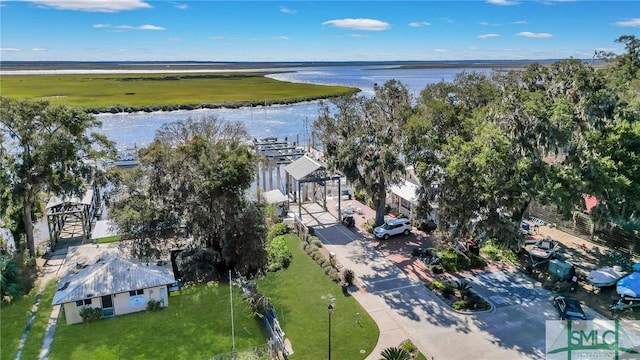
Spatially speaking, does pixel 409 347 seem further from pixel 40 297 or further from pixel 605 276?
pixel 40 297

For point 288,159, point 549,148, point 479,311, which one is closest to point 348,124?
point 288,159

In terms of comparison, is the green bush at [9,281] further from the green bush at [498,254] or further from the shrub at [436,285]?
the green bush at [498,254]

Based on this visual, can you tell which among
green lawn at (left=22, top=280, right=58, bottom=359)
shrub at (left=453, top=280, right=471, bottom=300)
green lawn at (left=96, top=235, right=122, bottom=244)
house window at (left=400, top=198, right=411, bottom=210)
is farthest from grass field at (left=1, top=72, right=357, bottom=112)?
shrub at (left=453, top=280, right=471, bottom=300)

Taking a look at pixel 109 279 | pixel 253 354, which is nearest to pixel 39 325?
pixel 109 279

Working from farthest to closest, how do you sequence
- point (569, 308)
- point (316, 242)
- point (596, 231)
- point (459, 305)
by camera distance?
point (316, 242)
point (596, 231)
point (459, 305)
point (569, 308)

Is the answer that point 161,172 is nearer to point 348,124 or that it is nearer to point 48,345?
point 48,345

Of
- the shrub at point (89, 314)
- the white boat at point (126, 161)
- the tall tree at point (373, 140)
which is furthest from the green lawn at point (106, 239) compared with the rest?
the tall tree at point (373, 140)

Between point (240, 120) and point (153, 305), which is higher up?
point (240, 120)
